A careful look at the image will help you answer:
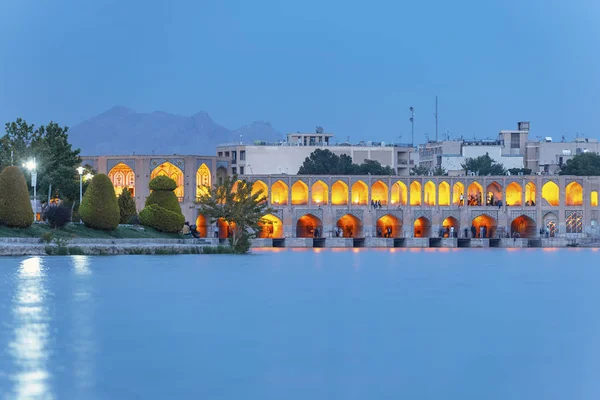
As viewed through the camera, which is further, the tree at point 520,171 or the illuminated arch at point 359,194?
the tree at point 520,171

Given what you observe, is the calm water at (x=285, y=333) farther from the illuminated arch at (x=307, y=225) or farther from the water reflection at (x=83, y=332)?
the illuminated arch at (x=307, y=225)

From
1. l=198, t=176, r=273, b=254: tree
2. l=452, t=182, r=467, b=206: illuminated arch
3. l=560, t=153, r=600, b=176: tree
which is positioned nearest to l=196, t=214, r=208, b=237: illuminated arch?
l=198, t=176, r=273, b=254: tree

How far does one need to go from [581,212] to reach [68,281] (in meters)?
Result: 37.9

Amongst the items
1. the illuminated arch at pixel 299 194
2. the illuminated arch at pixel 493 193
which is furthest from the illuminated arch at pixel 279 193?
the illuminated arch at pixel 493 193

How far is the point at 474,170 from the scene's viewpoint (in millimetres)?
76312

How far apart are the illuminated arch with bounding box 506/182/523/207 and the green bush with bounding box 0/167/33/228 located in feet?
113

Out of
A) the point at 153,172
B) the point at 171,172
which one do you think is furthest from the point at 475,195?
the point at 153,172

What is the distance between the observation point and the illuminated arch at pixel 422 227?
59.8 m

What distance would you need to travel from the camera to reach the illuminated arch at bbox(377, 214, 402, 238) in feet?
194

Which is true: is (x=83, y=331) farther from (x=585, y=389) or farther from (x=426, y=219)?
(x=426, y=219)

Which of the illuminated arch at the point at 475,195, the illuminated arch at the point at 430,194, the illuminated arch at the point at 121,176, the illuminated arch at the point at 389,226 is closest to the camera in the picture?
the illuminated arch at the point at 121,176

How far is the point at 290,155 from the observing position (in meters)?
77.2

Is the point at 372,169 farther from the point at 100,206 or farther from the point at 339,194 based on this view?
the point at 100,206

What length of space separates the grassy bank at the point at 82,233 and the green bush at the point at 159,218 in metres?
0.20
